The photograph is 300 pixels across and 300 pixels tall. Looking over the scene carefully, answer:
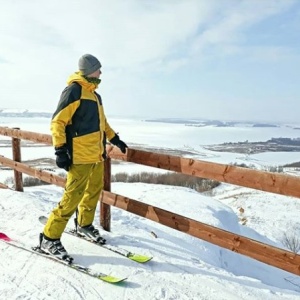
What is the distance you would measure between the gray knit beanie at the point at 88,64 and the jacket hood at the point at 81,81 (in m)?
0.06

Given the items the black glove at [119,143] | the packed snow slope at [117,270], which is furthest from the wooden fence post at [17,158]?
the black glove at [119,143]

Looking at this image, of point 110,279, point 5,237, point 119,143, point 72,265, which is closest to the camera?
point 110,279

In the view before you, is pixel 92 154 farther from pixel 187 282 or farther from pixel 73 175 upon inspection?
pixel 187 282

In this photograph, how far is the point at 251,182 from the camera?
3.24m

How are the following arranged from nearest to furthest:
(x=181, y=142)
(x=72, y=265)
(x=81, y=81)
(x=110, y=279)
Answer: (x=110, y=279), (x=72, y=265), (x=81, y=81), (x=181, y=142)

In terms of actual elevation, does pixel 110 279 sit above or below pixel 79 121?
below

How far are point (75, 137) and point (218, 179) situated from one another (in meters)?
1.58

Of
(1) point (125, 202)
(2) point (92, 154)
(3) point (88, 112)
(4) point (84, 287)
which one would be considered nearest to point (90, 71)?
(3) point (88, 112)

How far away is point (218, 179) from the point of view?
3506 millimetres

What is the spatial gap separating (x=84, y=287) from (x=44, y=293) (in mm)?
355

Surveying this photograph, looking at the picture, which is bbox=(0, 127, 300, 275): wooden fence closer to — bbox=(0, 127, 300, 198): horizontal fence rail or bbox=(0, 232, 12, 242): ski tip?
bbox=(0, 127, 300, 198): horizontal fence rail

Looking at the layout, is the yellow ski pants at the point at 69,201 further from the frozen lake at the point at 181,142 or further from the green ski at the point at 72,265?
the frozen lake at the point at 181,142

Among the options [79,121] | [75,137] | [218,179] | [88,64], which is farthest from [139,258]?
[88,64]

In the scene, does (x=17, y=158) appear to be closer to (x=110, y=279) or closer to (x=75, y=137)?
(x=75, y=137)
